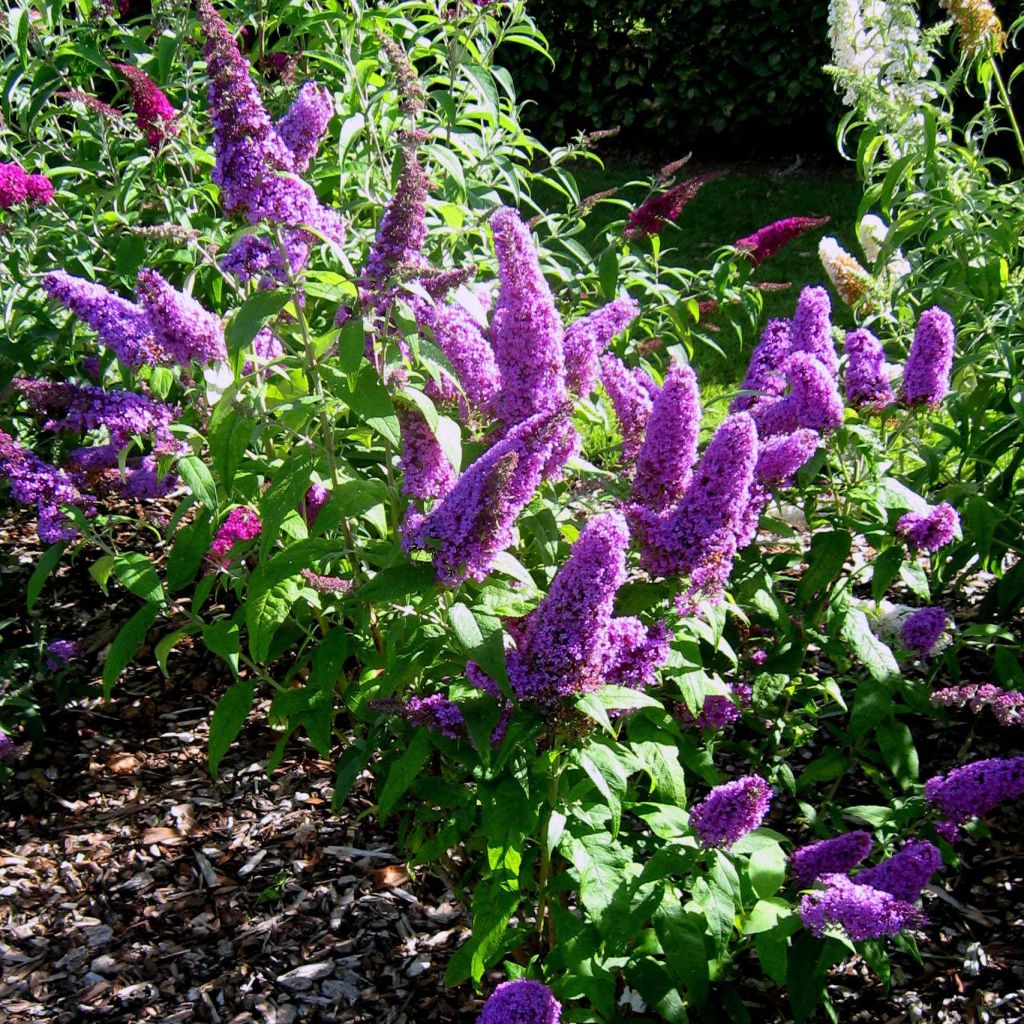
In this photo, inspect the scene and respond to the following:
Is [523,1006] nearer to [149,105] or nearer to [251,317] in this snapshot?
[251,317]

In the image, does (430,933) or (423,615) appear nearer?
(423,615)

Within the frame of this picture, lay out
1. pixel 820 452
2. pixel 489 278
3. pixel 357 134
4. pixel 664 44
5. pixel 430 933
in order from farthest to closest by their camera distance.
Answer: pixel 664 44 < pixel 489 278 < pixel 357 134 < pixel 430 933 < pixel 820 452

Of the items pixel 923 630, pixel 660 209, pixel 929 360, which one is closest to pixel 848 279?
pixel 660 209

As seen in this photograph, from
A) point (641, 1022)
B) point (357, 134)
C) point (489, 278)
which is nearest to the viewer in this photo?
point (641, 1022)

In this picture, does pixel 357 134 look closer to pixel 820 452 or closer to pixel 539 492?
pixel 539 492

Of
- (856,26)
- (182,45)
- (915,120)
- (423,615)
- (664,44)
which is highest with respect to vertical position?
(664,44)

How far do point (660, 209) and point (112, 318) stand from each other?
6.28 feet

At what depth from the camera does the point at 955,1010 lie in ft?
9.37

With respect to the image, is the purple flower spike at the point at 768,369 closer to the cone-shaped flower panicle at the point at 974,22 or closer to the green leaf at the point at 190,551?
the green leaf at the point at 190,551

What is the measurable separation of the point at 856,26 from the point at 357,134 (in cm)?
199

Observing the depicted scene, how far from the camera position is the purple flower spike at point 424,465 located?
2.26 meters

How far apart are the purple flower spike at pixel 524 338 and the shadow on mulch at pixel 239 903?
1611 millimetres

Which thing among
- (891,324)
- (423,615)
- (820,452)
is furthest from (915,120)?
(423,615)

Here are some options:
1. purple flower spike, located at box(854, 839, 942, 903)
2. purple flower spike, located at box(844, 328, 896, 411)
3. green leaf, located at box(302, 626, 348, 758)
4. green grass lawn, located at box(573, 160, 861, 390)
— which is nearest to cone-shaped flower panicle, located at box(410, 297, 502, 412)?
green leaf, located at box(302, 626, 348, 758)
